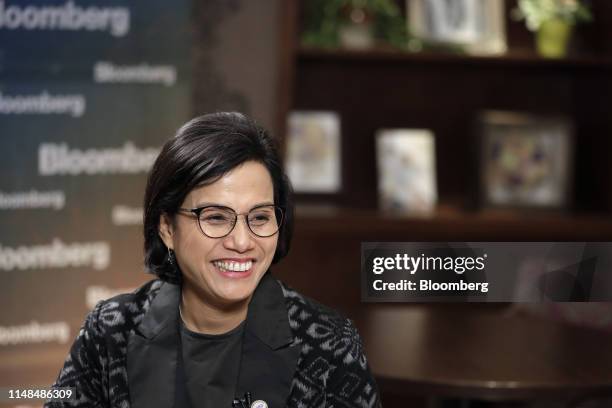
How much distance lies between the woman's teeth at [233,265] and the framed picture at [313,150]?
2166mm

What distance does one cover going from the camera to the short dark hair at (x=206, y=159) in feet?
4.17

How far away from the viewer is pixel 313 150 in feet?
11.5

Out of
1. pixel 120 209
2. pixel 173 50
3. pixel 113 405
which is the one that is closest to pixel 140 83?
pixel 173 50

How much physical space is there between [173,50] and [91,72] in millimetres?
285

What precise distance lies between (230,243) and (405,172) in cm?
231

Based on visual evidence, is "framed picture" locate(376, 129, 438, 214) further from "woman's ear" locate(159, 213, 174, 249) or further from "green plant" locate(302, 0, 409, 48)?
"woman's ear" locate(159, 213, 174, 249)

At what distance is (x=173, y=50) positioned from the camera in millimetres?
2986

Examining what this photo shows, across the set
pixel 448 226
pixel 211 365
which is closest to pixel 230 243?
pixel 211 365

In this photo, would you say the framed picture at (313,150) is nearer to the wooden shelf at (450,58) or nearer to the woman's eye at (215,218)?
the wooden shelf at (450,58)

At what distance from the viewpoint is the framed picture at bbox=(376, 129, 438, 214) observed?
11.5ft

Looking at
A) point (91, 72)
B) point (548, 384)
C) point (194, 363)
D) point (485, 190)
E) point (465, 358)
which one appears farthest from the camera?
point (485, 190)

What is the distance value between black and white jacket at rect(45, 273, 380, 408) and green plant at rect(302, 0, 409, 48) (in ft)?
6.38

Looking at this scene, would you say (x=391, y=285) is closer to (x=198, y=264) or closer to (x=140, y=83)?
(x=198, y=264)

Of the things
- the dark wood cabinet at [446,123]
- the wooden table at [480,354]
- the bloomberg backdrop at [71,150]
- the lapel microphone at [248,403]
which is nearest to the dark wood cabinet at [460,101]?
the dark wood cabinet at [446,123]
